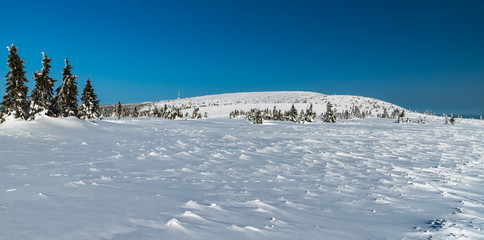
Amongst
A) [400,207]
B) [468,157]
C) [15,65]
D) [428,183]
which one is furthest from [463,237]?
[15,65]

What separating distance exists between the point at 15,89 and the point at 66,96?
552 inches

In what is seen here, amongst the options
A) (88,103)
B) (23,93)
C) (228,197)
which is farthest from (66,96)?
→ (228,197)

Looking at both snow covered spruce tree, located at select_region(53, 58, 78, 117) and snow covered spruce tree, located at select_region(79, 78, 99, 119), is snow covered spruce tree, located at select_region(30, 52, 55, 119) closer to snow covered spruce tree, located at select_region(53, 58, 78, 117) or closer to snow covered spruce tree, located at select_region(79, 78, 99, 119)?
snow covered spruce tree, located at select_region(53, 58, 78, 117)

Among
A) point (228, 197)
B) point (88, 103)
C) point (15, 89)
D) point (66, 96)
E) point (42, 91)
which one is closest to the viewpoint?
point (228, 197)

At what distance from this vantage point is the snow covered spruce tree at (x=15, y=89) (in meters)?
28.0

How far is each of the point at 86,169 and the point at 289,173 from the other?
29.0 ft

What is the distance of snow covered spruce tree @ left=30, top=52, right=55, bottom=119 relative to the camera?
96.5ft

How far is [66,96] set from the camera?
136ft

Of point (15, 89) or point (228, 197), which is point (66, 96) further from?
point (228, 197)

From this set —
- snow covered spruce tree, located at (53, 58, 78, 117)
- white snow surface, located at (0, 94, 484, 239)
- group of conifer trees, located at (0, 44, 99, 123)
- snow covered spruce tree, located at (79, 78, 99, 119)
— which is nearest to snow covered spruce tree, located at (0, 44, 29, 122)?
group of conifer trees, located at (0, 44, 99, 123)

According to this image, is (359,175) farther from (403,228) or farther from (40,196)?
(40,196)

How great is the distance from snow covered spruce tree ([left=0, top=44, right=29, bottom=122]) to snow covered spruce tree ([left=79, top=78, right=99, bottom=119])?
22541 mm

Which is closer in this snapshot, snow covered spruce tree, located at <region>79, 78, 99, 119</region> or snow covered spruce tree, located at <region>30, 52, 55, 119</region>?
snow covered spruce tree, located at <region>30, 52, 55, 119</region>

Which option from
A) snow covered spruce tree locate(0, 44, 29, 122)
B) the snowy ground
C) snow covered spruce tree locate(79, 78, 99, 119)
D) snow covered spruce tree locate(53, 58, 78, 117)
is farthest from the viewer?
snow covered spruce tree locate(79, 78, 99, 119)
